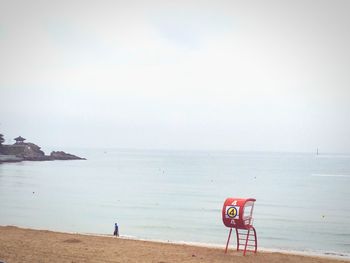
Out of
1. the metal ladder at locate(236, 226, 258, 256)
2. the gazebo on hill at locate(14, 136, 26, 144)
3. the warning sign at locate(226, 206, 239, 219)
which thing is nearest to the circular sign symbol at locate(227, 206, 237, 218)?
the warning sign at locate(226, 206, 239, 219)

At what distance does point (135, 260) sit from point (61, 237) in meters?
7.14

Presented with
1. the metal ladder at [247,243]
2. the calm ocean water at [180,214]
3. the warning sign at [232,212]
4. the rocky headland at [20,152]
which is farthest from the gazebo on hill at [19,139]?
the warning sign at [232,212]

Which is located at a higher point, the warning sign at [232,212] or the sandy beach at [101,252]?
the warning sign at [232,212]

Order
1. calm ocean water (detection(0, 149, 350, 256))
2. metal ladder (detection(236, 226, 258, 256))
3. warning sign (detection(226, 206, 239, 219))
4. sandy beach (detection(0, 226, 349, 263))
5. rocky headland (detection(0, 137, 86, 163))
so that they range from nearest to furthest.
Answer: sandy beach (detection(0, 226, 349, 263)) < warning sign (detection(226, 206, 239, 219)) < metal ladder (detection(236, 226, 258, 256)) < calm ocean water (detection(0, 149, 350, 256)) < rocky headland (detection(0, 137, 86, 163))

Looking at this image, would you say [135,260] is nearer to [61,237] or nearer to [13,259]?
[13,259]

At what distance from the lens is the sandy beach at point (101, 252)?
1564 centimetres

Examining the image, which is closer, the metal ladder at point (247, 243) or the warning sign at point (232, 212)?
the warning sign at point (232, 212)

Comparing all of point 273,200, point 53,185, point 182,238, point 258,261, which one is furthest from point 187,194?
point 258,261

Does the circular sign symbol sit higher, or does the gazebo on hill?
the gazebo on hill

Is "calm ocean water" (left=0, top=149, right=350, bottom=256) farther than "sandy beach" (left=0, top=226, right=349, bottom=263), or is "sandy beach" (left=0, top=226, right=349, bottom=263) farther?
"calm ocean water" (left=0, top=149, right=350, bottom=256)

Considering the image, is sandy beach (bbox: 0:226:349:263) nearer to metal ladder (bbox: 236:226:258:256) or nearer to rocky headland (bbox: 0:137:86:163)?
metal ladder (bbox: 236:226:258:256)

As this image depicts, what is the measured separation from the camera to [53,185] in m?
73.9

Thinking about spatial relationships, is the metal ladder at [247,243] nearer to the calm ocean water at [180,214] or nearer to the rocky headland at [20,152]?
the calm ocean water at [180,214]

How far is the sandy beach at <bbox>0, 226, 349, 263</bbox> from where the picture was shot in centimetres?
1564
